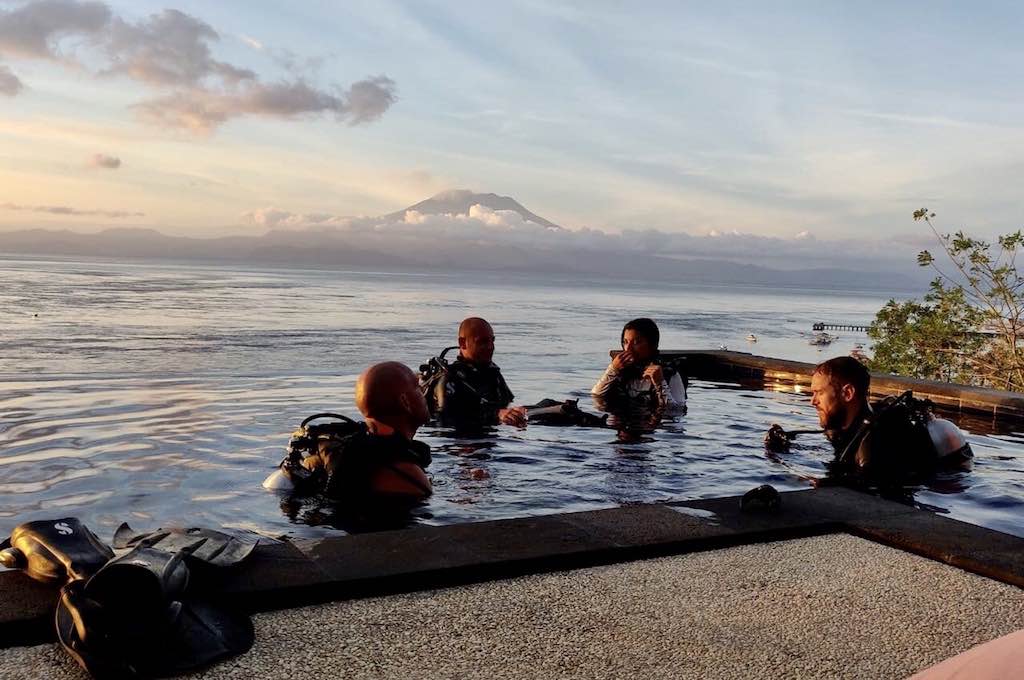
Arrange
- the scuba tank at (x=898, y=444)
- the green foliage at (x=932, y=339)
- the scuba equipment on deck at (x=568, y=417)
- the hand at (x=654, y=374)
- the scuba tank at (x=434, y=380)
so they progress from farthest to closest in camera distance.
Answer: the green foliage at (x=932, y=339), the hand at (x=654, y=374), the scuba equipment on deck at (x=568, y=417), the scuba tank at (x=434, y=380), the scuba tank at (x=898, y=444)

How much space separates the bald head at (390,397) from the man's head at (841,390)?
3558mm

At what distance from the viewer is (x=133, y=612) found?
297 centimetres

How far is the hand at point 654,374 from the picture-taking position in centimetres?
1137

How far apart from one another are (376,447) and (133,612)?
114 inches

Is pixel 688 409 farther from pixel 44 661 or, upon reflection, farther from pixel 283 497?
pixel 44 661

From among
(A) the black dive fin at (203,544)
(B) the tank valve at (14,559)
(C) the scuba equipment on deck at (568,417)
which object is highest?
(A) the black dive fin at (203,544)

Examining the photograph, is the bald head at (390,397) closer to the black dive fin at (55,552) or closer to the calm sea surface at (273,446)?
the calm sea surface at (273,446)

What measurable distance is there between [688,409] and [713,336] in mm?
29412

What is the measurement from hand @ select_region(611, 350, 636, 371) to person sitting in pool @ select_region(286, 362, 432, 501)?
5.66 meters

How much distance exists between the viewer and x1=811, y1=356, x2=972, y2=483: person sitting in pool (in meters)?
7.31

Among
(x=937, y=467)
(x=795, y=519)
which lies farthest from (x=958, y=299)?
(x=795, y=519)

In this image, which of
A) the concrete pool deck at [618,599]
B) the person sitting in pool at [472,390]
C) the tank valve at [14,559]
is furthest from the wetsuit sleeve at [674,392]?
the tank valve at [14,559]

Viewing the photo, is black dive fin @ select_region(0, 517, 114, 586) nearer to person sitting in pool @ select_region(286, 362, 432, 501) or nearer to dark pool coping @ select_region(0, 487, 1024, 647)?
dark pool coping @ select_region(0, 487, 1024, 647)

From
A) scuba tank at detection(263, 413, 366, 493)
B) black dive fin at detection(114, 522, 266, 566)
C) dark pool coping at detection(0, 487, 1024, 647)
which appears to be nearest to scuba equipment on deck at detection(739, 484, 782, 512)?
dark pool coping at detection(0, 487, 1024, 647)
